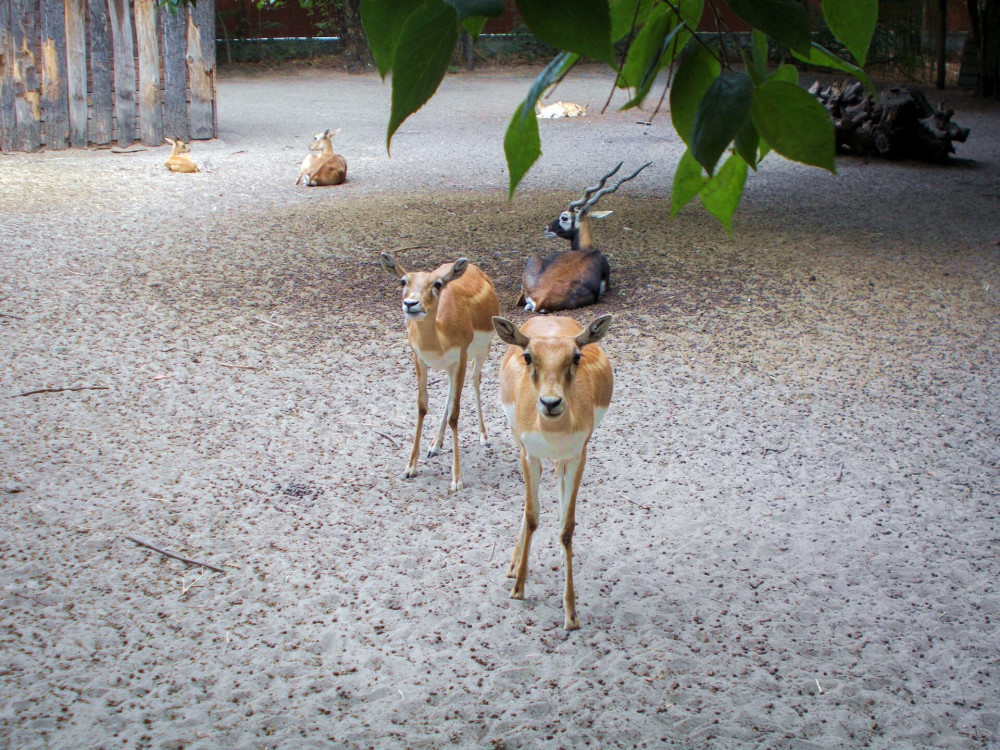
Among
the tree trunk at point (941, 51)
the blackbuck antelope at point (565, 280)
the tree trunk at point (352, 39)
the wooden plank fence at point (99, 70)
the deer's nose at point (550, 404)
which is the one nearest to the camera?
the deer's nose at point (550, 404)

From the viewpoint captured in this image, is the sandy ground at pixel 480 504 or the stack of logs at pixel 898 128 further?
the stack of logs at pixel 898 128

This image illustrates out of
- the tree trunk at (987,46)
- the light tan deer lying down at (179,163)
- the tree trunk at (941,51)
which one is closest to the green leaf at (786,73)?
the light tan deer lying down at (179,163)

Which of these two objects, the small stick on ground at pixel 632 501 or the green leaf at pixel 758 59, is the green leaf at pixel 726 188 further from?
the small stick on ground at pixel 632 501

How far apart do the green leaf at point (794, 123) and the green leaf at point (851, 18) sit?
19cm

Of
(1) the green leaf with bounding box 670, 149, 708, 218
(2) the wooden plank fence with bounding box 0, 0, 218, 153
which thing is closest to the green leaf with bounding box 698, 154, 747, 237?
(1) the green leaf with bounding box 670, 149, 708, 218

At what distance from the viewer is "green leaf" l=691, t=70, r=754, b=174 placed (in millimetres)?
746

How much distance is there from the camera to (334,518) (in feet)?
13.4

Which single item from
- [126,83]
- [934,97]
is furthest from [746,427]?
[934,97]

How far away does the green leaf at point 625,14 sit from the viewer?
1042mm

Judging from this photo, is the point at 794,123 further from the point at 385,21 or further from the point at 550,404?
the point at 550,404

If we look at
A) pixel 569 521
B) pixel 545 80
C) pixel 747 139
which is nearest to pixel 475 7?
pixel 545 80

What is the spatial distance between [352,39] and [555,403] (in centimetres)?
2108

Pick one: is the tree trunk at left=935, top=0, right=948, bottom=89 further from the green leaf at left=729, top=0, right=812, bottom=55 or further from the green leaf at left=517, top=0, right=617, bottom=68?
the green leaf at left=517, top=0, right=617, bottom=68

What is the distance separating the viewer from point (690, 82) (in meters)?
0.92
